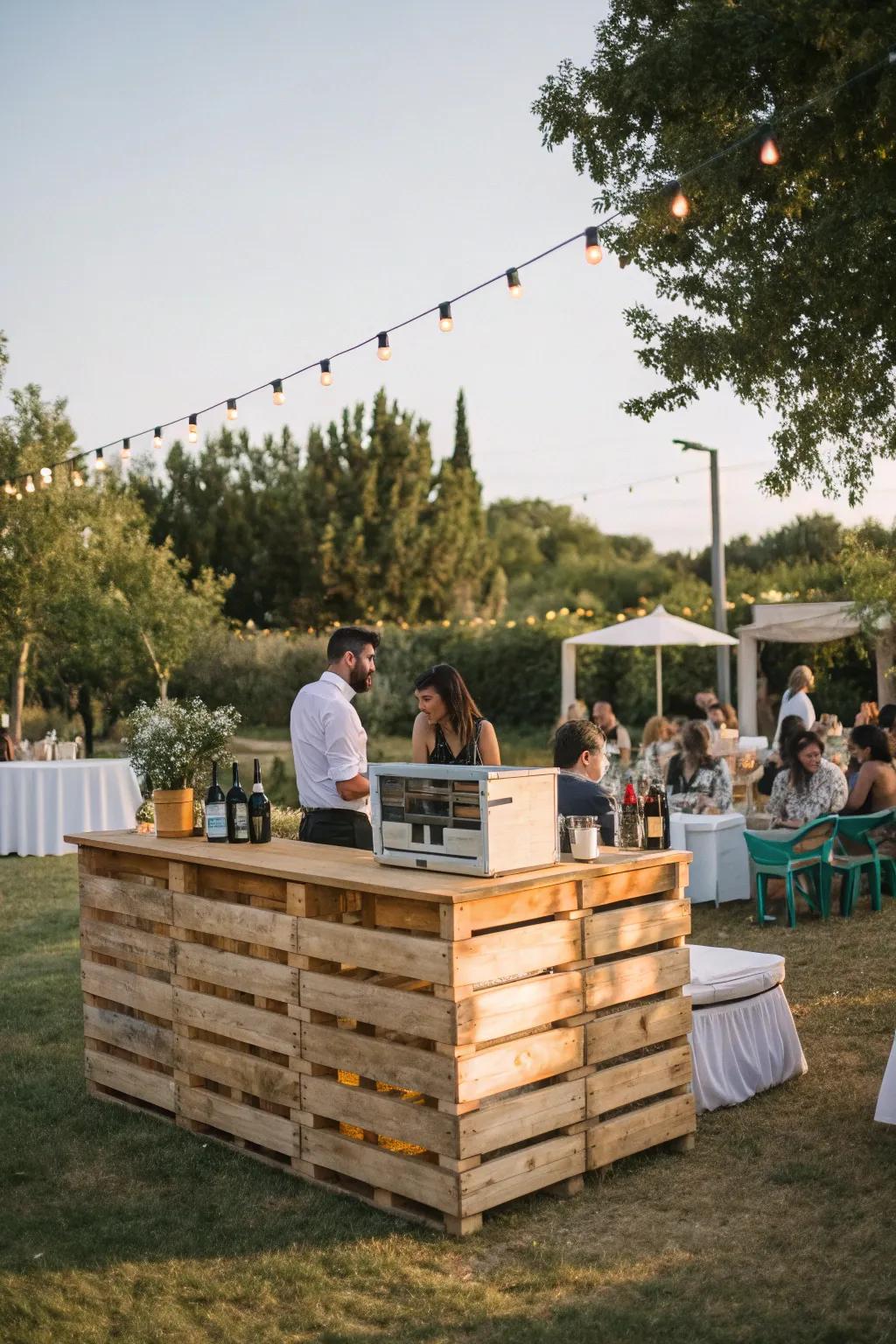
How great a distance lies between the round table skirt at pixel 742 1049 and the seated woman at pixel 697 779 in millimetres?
3923

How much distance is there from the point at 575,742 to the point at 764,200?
4.82 metres

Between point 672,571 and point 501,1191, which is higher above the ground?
point 672,571

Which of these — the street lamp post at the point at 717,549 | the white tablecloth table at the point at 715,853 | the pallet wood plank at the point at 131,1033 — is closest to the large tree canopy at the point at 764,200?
the white tablecloth table at the point at 715,853

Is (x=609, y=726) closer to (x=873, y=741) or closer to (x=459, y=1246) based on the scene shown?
(x=873, y=741)

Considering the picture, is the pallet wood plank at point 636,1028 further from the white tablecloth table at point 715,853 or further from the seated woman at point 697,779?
the seated woman at point 697,779

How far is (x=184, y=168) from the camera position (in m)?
10.8

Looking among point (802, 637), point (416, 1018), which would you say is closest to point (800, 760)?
point (416, 1018)

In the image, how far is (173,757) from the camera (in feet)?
15.8

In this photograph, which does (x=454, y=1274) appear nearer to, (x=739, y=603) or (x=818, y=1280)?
(x=818, y=1280)

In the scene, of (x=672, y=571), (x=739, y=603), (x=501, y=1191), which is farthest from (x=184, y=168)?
(x=672, y=571)

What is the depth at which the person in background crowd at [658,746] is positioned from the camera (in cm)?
1040

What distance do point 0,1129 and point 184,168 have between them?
8.72 metres

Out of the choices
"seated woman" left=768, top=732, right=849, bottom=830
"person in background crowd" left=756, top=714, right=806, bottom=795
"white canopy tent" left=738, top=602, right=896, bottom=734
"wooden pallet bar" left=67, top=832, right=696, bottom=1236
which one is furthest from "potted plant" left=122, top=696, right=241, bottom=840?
"white canopy tent" left=738, top=602, right=896, bottom=734

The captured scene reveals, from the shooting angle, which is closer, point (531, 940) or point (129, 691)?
point (531, 940)
